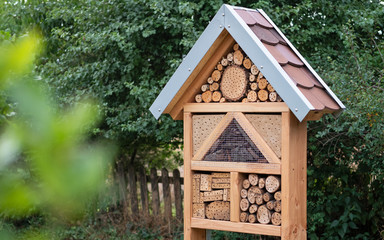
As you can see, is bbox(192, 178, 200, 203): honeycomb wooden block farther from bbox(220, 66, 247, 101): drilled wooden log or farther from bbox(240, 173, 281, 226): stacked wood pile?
bbox(220, 66, 247, 101): drilled wooden log

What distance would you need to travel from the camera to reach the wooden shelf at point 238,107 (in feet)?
11.0

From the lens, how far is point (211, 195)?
12.0ft

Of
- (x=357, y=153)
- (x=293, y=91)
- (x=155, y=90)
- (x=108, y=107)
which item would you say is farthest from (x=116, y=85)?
(x=293, y=91)

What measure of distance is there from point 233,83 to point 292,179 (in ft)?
2.59

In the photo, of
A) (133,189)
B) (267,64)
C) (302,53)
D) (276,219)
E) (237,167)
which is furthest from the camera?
(133,189)

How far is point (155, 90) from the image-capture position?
5.75m

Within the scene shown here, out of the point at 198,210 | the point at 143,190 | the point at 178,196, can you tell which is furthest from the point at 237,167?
the point at 143,190

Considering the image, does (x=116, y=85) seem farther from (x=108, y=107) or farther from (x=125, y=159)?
(x=125, y=159)

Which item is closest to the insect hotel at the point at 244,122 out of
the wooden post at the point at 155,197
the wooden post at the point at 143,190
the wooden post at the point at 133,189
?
the wooden post at the point at 155,197

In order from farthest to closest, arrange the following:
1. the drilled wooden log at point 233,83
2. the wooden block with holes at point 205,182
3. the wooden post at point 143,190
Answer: the wooden post at point 143,190 < the wooden block with holes at point 205,182 < the drilled wooden log at point 233,83

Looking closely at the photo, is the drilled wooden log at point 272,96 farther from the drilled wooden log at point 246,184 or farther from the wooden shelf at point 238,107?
the drilled wooden log at point 246,184

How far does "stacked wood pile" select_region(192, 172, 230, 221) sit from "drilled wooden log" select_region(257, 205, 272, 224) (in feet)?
0.78

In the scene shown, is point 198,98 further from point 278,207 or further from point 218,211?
point 278,207

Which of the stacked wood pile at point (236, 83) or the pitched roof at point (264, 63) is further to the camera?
the stacked wood pile at point (236, 83)
